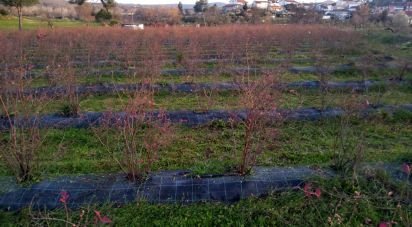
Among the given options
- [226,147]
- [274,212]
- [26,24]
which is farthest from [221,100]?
[26,24]

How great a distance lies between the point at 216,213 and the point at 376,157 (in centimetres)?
264

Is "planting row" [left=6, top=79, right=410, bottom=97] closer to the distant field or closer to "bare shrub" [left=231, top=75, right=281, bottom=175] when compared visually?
"bare shrub" [left=231, top=75, right=281, bottom=175]

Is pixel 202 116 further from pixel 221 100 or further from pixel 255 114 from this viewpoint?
pixel 255 114

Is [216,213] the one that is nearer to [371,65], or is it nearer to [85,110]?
[85,110]

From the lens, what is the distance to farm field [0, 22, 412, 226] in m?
3.64

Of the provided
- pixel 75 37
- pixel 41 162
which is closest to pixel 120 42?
pixel 75 37

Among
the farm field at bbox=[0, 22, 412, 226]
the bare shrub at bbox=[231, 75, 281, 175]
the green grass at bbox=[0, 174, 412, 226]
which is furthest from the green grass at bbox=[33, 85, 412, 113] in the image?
the green grass at bbox=[0, 174, 412, 226]

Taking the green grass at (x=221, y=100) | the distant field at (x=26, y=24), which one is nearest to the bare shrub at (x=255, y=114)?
the green grass at (x=221, y=100)

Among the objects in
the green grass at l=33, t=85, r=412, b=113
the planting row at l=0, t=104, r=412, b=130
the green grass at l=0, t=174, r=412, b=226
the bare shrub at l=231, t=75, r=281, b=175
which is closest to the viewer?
the green grass at l=0, t=174, r=412, b=226

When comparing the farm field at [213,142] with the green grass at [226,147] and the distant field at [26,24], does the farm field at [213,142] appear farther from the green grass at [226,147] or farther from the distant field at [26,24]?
the distant field at [26,24]

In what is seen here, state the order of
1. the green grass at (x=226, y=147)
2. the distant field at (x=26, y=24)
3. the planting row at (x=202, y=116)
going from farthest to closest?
the distant field at (x=26, y=24) < the planting row at (x=202, y=116) < the green grass at (x=226, y=147)

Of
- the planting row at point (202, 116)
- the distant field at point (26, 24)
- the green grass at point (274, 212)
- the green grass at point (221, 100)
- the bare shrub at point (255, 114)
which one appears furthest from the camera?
the distant field at point (26, 24)

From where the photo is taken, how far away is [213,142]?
5750mm

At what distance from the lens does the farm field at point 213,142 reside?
3639mm
